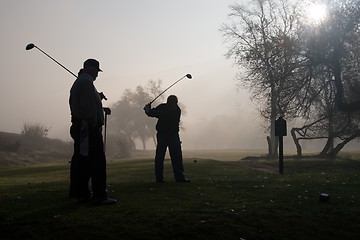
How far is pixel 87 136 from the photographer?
281 inches

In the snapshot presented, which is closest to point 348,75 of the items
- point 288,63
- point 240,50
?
point 288,63

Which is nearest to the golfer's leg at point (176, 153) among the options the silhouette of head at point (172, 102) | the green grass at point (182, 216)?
the silhouette of head at point (172, 102)

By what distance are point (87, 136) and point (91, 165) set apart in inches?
24.3

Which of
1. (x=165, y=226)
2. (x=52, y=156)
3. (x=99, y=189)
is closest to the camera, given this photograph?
(x=165, y=226)

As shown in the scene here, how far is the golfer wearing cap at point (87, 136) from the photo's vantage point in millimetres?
7180

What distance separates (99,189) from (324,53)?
2207cm

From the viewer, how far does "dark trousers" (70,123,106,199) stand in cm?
733

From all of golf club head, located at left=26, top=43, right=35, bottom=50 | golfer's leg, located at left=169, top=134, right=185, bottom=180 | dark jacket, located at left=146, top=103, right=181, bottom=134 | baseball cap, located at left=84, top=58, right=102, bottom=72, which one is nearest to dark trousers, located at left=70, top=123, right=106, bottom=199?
baseball cap, located at left=84, top=58, right=102, bottom=72

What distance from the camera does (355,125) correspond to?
111 feet

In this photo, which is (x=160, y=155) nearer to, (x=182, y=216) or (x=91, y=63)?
(x=91, y=63)

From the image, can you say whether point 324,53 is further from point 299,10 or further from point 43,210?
point 43,210

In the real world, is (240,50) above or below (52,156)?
above

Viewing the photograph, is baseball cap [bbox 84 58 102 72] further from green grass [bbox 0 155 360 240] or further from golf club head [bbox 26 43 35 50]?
golf club head [bbox 26 43 35 50]

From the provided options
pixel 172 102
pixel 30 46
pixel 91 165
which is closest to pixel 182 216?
pixel 91 165
